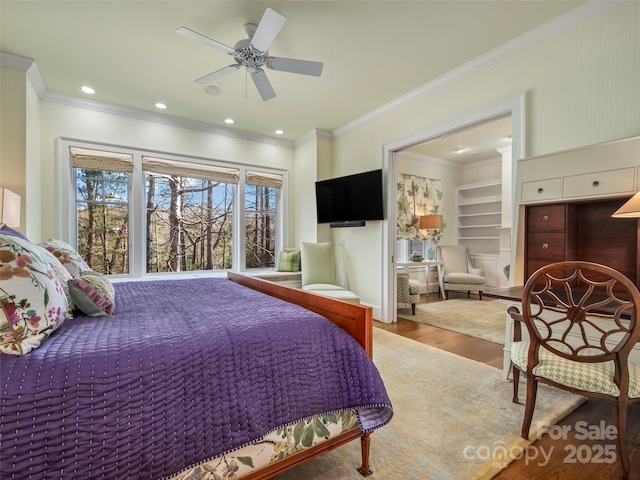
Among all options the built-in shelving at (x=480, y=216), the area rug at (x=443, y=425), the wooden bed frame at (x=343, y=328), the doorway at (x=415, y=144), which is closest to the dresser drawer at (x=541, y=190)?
the doorway at (x=415, y=144)

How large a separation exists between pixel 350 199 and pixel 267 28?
253 cm

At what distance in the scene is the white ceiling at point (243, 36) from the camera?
2.27m

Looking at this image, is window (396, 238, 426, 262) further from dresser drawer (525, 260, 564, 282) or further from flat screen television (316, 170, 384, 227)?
dresser drawer (525, 260, 564, 282)

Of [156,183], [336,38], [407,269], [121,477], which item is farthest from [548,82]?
[156,183]

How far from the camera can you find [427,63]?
9.76ft

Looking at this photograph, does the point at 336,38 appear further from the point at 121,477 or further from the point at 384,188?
the point at 121,477

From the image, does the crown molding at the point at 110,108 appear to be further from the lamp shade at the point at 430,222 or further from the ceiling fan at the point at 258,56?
the lamp shade at the point at 430,222

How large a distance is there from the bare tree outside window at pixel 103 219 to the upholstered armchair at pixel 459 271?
17.2 feet

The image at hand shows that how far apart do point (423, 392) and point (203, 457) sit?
169 centimetres

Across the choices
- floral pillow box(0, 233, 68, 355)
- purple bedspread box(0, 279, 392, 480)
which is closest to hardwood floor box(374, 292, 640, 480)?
purple bedspread box(0, 279, 392, 480)

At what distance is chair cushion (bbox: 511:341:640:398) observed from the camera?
1451mm

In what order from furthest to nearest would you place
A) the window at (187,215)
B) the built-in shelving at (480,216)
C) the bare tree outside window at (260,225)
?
the built-in shelving at (480,216) → the bare tree outside window at (260,225) → the window at (187,215)

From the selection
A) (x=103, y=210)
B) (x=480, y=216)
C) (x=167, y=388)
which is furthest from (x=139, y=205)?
(x=480, y=216)

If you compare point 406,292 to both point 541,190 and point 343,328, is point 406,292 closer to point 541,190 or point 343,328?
point 541,190
